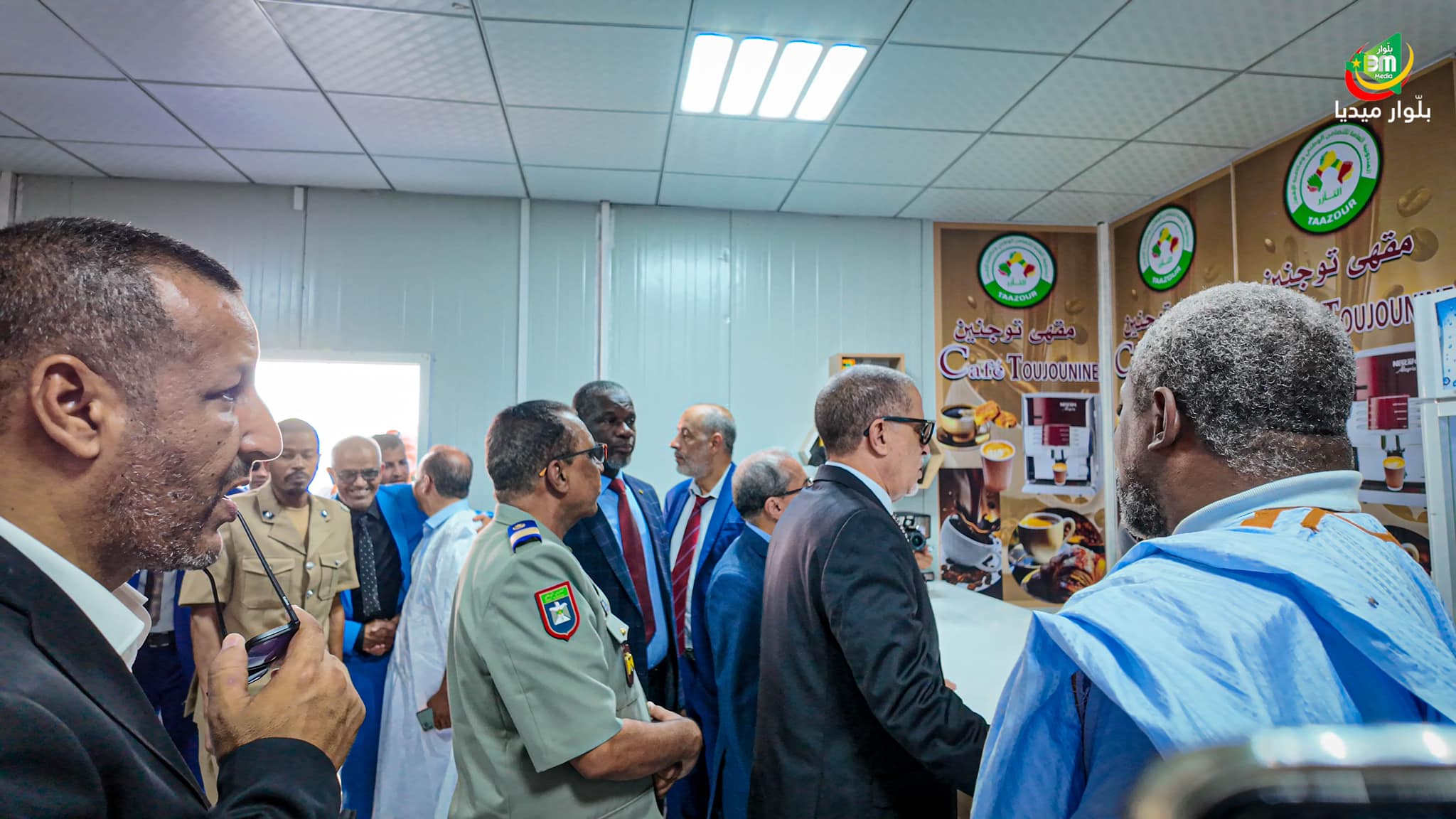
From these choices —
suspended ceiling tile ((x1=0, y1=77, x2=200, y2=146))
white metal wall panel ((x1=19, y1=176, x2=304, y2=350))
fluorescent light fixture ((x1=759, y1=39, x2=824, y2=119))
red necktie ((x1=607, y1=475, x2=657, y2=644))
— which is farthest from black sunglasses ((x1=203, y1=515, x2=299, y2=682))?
white metal wall panel ((x1=19, y1=176, x2=304, y2=350))

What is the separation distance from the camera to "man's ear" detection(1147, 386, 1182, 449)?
2.80ft

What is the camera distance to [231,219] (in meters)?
4.30

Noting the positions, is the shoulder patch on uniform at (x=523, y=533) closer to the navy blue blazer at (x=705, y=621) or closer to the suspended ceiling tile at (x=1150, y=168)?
the navy blue blazer at (x=705, y=621)

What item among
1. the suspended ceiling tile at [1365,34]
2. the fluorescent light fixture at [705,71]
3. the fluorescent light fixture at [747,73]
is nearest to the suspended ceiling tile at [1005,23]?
the fluorescent light fixture at [747,73]

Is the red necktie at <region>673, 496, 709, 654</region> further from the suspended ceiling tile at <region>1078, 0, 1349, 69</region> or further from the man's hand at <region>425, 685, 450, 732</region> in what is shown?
the suspended ceiling tile at <region>1078, 0, 1349, 69</region>

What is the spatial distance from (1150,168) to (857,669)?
3901 mm

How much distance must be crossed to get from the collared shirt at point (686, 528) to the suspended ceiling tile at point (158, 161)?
331 cm

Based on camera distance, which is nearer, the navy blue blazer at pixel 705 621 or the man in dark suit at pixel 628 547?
the man in dark suit at pixel 628 547

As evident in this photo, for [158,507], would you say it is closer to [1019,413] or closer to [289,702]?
[289,702]

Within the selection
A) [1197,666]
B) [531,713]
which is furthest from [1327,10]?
[531,713]

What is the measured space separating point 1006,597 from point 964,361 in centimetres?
167

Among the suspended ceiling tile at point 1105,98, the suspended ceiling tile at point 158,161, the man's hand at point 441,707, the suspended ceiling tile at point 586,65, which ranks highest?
the suspended ceiling tile at point 1105,98

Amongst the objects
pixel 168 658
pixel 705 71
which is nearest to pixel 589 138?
pixel 705 71

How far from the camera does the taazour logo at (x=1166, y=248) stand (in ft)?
13.7
